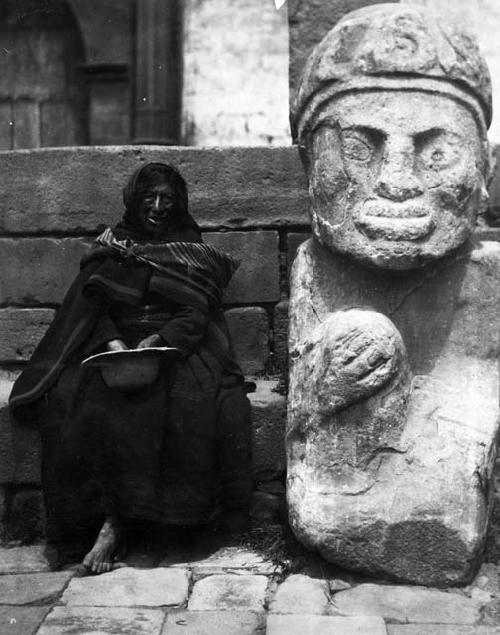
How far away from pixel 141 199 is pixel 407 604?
1753 millimetres

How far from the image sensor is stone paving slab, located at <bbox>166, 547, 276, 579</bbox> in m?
4.03

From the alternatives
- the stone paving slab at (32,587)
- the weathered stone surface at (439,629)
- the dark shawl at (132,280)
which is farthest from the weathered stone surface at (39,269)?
the weathered stone surface at (439,629)

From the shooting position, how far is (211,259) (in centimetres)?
443

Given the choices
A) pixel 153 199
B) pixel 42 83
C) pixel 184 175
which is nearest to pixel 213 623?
pixel 153 199

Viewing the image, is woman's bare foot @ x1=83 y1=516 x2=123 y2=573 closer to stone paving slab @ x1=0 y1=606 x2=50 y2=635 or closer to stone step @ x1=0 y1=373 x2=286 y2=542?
stone paving slab @ x1=0 y1=606 x2=50 y2=635

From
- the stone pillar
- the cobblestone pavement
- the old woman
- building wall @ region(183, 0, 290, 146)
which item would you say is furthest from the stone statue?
the stone pillar

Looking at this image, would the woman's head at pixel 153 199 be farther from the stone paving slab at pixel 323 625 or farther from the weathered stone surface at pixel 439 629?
the weathered stone surface at pixel 439 629

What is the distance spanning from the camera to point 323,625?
11.3 feet

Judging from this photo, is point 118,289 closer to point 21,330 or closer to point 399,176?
point 21,330

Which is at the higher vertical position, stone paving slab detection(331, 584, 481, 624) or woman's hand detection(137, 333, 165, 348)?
woman's hand detection(137, 333, 165, 348)

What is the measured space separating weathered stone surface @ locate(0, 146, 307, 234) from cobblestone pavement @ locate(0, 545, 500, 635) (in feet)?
4.85

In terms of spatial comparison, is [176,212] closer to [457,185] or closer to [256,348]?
[256,348]

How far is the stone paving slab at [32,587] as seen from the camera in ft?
12.4

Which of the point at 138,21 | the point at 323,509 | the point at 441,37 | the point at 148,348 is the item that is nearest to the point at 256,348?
the point at 148,348
